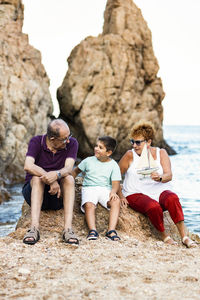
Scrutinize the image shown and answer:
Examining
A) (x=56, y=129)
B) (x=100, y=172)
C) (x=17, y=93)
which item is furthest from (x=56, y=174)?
(x=17, y=93)

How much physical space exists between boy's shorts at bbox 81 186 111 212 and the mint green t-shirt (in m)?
0.07

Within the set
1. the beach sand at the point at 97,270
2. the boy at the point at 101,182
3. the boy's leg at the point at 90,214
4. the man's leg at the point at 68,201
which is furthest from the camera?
the boy at the point at 101,182

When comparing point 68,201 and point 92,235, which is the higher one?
point 68,201

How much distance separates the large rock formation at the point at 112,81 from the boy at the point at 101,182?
2366cm

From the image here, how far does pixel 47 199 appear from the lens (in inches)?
223

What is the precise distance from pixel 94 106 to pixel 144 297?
2726cm

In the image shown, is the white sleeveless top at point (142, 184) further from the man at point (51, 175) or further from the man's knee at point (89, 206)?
the man at point (51, 175)

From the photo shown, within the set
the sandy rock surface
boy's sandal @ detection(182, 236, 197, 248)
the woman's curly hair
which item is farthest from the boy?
boy's sandal @ detection(182, 236, 197, 248)

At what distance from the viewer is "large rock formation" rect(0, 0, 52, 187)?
20.7m

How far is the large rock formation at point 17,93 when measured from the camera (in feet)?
67.9

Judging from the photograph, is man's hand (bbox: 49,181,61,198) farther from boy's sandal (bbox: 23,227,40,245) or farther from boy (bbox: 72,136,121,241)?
boy (bbox: 72,136,121,241)

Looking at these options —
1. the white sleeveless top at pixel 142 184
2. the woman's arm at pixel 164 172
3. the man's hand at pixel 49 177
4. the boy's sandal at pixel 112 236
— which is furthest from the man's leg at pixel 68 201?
the woman's arm at pixel 164 172

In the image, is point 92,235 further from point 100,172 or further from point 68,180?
point 100,172

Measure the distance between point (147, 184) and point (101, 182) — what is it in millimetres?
747
